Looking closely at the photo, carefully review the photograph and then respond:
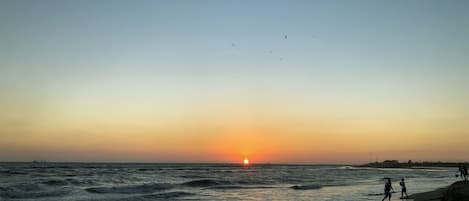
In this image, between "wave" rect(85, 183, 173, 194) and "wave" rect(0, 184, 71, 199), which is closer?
"wave" rect(0, 184, 71, 199)

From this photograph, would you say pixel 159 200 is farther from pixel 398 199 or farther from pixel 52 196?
pixel 398 199

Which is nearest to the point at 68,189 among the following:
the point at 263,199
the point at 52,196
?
the point at 52,196

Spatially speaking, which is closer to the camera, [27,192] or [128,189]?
[27,192]

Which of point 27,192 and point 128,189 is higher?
point 128,189

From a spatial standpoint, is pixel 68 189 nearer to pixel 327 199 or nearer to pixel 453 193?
pixel 327 199

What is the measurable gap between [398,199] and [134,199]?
61.9 ft

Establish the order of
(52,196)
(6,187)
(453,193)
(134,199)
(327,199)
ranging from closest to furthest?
1. (453,193)
2. (327,199)
3. (134,199)
4. (52,196)
5. (6,187)

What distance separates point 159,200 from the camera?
35562 mm

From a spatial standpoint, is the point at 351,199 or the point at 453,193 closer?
the point at 453,193

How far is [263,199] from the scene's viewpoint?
114 ft

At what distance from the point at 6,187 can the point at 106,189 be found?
355 inches

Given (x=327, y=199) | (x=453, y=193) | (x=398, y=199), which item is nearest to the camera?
(x=453, y=193)

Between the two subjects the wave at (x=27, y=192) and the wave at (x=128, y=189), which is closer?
the wave at (x=27, y=192)

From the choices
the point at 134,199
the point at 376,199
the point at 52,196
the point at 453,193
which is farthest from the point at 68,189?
the point at 453,193
